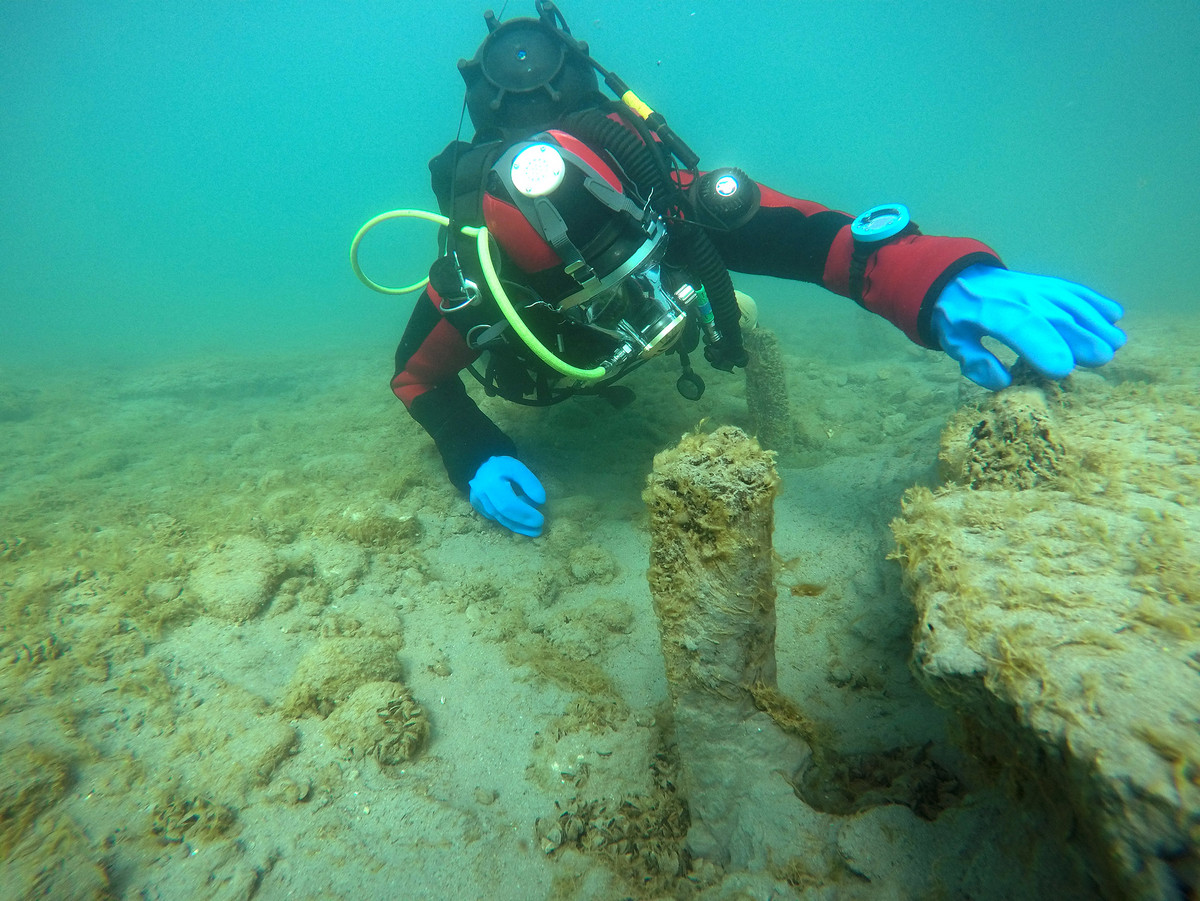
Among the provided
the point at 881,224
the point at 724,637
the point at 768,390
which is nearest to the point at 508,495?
the point at 724,637

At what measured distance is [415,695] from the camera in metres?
2.27

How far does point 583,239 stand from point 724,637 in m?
2.15

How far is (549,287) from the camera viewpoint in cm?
279

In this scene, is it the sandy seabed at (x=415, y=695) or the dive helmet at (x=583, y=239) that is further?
the dive helmet at (x=583, y=239)

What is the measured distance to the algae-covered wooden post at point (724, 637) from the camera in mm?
1331

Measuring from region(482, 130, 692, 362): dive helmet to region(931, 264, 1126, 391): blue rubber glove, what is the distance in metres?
1.37

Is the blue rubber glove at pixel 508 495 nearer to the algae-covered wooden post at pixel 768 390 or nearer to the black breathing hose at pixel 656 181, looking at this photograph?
the black breathing hose at pixel 656 181

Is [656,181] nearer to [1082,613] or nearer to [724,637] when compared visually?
[724,637]

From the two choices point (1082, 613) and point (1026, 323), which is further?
point (1026, 323)

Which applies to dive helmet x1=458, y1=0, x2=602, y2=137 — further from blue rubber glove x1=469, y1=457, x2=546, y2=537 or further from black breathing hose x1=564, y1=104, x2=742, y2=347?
blue rubber glove x1=469, y1=457, x2=546, y2=537

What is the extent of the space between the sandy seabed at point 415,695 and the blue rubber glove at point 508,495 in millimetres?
147

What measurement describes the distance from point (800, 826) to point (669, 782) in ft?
1.66

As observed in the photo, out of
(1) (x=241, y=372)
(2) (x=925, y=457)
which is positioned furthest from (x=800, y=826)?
(1) (x=241, y=372)

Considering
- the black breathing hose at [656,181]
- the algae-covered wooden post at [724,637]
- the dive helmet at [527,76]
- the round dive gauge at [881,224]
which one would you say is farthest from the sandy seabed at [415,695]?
the dive helmet at [527,76]
